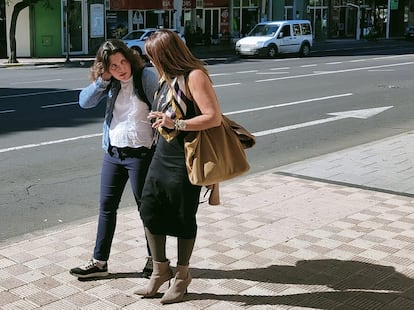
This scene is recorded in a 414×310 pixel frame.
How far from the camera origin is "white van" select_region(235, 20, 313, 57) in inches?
1233

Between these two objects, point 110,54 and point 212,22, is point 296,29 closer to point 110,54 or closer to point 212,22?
point 212,22

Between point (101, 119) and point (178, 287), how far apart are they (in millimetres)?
8361

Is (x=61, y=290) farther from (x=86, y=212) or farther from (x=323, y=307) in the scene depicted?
(x=86, y=212)

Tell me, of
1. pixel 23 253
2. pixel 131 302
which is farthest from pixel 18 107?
pixel 131 302

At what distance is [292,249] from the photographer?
208 inches

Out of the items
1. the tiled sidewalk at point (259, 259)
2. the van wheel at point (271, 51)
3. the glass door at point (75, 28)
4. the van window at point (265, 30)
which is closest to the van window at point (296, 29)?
the van window at point (265, 30)

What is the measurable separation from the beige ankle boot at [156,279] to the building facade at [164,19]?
2572 cm

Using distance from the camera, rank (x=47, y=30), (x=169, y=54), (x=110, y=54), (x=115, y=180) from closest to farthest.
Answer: (x=169, y=54)
(x=110, y=54)
(x=115, y=180)
(x=47, y=30)

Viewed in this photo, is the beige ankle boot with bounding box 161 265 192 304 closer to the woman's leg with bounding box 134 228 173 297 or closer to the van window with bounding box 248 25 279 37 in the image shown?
the woman's leg with bounding box 134 228 173 297

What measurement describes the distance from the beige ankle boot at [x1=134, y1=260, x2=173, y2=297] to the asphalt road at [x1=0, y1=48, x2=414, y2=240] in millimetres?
1999

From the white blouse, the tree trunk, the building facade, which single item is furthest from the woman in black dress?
the building facade

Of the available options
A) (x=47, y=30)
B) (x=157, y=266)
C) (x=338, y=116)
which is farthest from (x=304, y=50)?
(x=157, y=266)

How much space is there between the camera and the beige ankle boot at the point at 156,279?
4309 millimetres

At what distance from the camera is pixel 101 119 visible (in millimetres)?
12289
